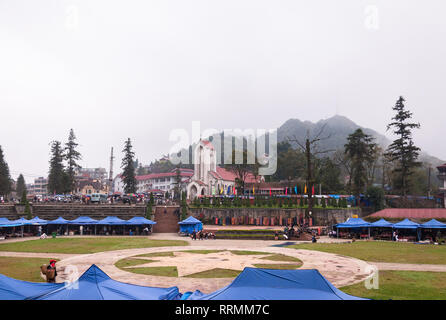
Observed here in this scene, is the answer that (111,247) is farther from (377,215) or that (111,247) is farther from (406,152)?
(406,152)

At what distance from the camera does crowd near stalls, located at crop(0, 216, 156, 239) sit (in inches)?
1662

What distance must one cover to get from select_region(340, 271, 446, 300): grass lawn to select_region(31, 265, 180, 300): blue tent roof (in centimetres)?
918

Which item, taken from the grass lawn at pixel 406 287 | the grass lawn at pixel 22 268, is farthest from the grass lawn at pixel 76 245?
the grass lawn at pixel 406 287

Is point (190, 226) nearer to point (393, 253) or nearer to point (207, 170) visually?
point (393, 253)

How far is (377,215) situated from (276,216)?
1353 cm

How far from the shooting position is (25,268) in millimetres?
21750

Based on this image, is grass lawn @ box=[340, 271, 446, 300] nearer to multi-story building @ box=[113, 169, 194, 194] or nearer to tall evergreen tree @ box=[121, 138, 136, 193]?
tall evergreen tree @ box=[121, 138, 136, 193]

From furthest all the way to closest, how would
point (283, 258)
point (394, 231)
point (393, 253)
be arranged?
point (394, 231) → point (393, 253) → point (283, 258)

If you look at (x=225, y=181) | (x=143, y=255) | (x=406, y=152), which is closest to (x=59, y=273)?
(x=143, y=255)

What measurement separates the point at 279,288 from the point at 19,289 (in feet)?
24.3

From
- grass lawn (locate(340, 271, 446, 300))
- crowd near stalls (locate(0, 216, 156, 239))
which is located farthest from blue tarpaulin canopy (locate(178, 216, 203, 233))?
grass lawn (locate(340, 271, 446, 300))

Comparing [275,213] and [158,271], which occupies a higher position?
[275,213]

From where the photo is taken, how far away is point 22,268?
71.4 ft

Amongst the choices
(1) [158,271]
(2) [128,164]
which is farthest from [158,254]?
(2) [128,164]
